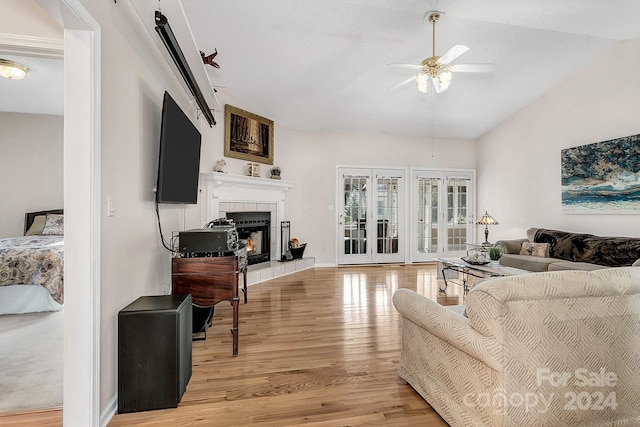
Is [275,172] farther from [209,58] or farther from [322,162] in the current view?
[209,58]

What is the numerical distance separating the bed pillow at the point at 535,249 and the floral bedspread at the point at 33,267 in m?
6.28

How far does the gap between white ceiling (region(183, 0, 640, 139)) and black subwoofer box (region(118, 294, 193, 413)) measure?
2.95 meters

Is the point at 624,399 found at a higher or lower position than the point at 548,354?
lower

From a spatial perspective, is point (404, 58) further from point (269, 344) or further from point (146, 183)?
point (269, 344)

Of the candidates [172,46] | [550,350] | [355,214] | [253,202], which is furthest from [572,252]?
[172,46]

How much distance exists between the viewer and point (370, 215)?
6.79 m

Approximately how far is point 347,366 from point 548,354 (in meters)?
1.33

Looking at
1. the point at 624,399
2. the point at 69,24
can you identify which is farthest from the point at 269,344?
the point at 69,24

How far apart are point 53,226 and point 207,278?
398 cm

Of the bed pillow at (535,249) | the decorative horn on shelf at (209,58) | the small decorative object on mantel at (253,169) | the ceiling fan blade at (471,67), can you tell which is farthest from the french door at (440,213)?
the decorative horn on shelf at (209,58)

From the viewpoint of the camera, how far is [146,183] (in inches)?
95.0

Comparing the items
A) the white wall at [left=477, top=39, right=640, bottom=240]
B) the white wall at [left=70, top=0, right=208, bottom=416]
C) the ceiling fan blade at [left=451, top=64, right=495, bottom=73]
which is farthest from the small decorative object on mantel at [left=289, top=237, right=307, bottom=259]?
the white wall at [left=477, top=39, right=640, bottom=240]

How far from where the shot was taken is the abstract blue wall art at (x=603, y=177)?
4230 millimetres

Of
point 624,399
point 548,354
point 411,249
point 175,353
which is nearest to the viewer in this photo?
point 548,354
